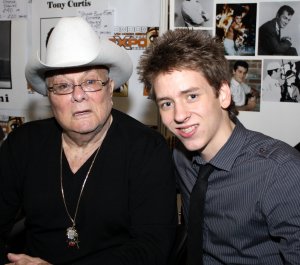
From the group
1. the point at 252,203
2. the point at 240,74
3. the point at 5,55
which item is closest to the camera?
the point at 252,203

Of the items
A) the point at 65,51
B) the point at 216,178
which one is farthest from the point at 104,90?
the point at 216,178

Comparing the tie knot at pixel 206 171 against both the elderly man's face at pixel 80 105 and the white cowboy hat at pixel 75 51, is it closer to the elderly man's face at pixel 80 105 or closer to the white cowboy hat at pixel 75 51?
the elderly man's face at pixel 80 105

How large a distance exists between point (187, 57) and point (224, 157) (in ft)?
1.14

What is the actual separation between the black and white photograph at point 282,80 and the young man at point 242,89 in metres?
0.07

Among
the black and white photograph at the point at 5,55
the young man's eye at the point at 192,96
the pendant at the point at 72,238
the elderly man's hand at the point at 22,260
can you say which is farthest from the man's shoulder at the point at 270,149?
the black and white photograph at the point at 5,55

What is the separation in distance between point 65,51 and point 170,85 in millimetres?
417

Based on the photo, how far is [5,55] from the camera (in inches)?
84.7

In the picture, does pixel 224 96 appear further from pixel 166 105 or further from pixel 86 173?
pixel 86 173

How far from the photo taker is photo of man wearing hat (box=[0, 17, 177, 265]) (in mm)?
1346

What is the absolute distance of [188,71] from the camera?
3.97ft

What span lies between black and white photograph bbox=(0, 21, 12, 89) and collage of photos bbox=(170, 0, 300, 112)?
3.13 ft

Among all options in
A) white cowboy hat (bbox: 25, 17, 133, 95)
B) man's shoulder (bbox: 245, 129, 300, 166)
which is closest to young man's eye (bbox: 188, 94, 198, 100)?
man's shoulder (bbox: 245, 129, 300, 166)

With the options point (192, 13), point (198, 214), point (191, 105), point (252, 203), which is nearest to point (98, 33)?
point (192, 13)

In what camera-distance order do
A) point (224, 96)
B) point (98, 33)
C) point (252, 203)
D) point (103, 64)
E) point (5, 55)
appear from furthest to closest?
point (5, 55)
point (98, 33)
point (103, 64)
point (224, 96)
point (252, 203)
